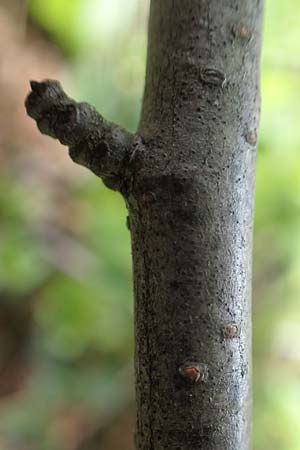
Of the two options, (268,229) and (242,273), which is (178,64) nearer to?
Answer: (242,273)

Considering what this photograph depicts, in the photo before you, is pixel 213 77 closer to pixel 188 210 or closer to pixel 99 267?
pixel 188 210

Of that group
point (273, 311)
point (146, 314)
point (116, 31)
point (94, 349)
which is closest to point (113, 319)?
point (94, 349)

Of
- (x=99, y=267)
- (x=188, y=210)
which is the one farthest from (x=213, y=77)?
(x=99, y=267)

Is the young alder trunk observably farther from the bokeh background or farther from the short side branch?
the bokeh background

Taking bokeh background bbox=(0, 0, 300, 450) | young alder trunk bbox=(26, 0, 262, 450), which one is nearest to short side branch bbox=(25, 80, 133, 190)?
young alder trunk bbox=(26, 0, 262, 450)

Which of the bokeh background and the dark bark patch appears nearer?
the dark bark patch

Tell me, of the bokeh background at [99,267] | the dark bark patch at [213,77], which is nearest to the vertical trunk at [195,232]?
the dark bark patch at [213,77]

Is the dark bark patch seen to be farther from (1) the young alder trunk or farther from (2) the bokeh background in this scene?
(2) the bokeh background

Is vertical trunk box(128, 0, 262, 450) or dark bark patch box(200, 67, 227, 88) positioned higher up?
dark bark patch box(200, 67, 227, 88)

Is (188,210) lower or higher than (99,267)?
higher
